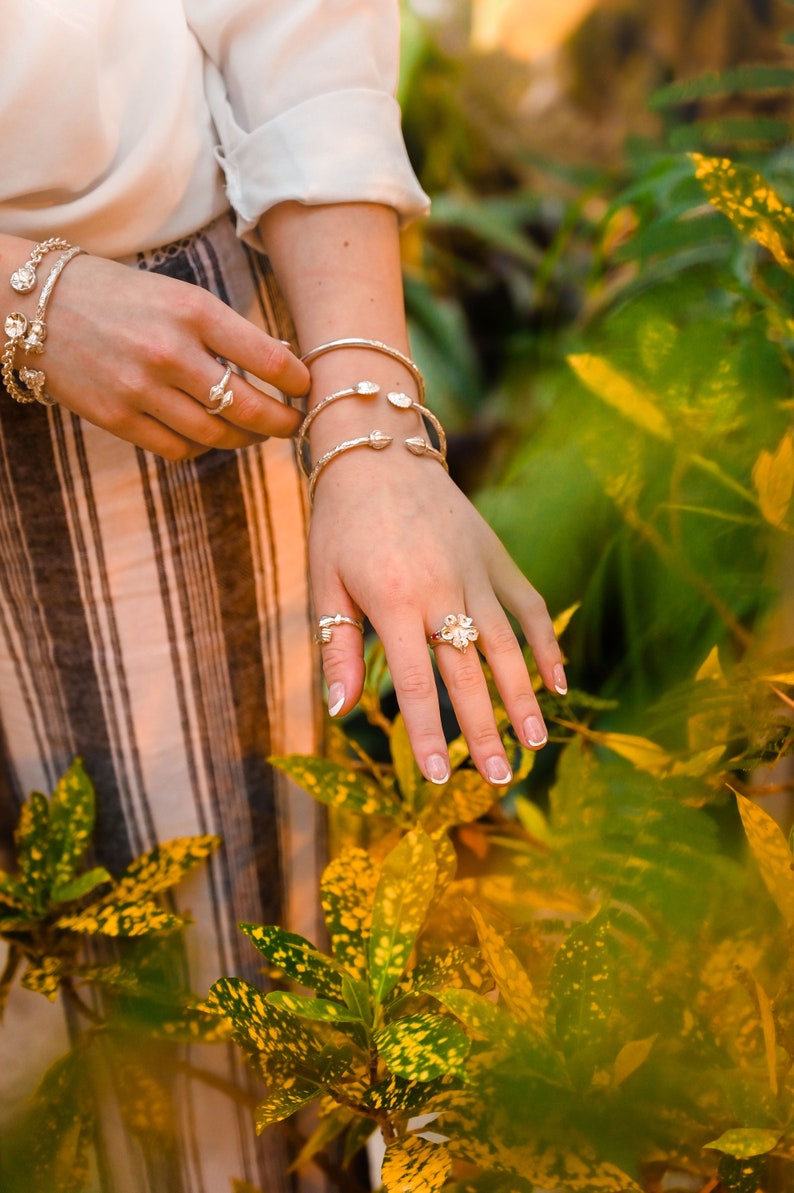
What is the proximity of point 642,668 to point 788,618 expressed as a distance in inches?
6.2

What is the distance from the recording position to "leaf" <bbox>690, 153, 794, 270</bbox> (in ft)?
1.79

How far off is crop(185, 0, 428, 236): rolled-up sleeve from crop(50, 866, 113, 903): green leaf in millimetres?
461

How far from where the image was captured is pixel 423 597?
0.54 metres

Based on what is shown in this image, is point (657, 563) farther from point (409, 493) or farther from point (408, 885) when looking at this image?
point (408, 885)

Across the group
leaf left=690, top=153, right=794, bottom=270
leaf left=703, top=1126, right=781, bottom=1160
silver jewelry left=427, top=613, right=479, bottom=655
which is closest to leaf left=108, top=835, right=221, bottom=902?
silver jewelry left=427, top=613, right=479, bottom=655

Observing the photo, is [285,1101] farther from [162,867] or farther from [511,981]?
[162,867]

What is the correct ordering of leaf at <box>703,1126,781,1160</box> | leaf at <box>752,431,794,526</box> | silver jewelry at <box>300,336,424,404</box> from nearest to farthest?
1. leaf at <box>703,1126,781,1160</box>
2. leaf at <box>752,431,794,526</box>
3. silver jewelry at <box>300,336,424,404</box>

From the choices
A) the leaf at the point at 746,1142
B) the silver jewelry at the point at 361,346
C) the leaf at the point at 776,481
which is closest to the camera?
the leaf at the point at 746,1142

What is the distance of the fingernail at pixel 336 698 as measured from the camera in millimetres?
543

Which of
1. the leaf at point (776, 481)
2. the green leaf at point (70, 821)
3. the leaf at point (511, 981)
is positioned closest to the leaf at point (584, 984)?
the leaf at point (511, 981)

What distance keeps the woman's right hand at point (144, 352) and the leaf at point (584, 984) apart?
36cm

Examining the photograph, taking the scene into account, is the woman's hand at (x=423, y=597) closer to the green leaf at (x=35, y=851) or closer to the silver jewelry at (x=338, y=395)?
the silver jewelry at (x=338, y=395)

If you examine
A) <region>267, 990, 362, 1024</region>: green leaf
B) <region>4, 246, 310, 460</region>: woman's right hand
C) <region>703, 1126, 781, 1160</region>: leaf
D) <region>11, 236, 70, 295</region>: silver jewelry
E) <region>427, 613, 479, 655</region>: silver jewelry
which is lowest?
<region>703, 1126, 781, 1160</region>: leaf

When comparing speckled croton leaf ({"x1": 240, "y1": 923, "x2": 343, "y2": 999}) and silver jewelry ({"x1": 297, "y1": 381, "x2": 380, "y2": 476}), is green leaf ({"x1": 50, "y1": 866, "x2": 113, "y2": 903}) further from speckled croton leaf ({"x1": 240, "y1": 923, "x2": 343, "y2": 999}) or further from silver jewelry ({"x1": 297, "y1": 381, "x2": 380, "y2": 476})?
silver jewelry ({"x1": 297, "y1": 381, "x2": 380, "y2": 476})
